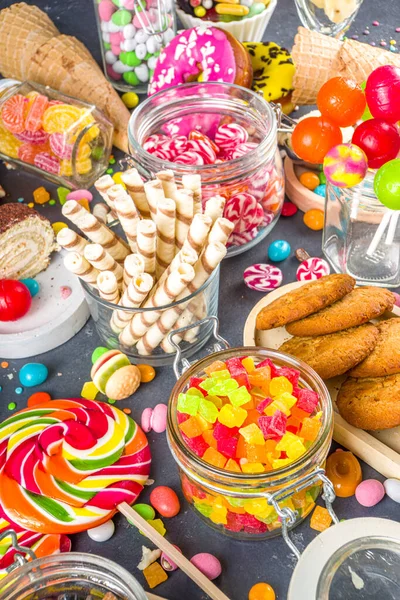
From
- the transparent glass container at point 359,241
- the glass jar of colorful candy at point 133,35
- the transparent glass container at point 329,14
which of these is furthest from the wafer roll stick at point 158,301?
the transparent glass container at point 329,14

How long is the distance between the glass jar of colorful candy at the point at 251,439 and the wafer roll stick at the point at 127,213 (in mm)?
298

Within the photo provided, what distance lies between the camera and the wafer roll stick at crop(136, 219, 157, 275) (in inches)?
47.7

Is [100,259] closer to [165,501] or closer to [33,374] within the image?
[33,374]

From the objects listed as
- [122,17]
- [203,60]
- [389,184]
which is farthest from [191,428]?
[122,17]

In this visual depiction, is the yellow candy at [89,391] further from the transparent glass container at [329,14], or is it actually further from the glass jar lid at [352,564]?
the transparent glass container at [329,14]

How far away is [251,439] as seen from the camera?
3.35 feet

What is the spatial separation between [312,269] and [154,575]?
2.38 ft

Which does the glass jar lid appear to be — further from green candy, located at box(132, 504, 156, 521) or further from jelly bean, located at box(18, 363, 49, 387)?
jelly bean, located at box(18, 363, 49, 387)

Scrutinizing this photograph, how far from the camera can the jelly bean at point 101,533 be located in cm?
117

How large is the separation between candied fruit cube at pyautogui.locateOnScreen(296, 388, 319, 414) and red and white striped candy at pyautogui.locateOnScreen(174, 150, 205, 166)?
64cm

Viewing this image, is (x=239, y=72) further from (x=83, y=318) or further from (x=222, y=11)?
(x=83, y=318)

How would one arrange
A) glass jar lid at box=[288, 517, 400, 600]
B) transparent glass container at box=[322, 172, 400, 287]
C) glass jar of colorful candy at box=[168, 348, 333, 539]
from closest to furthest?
glass jar lid at box=[288, 517, 400, 600] → glass jar of colorful candy at box=[168, 348, 333, 539] → transparent glass container at box=[322, 172, 400, 287]

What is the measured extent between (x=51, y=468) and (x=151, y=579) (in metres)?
0.25

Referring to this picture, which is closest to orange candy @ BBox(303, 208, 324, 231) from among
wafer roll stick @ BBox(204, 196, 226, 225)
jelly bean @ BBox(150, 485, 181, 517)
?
wafer roll stick @ BBox(204, 196, 226, 225)
